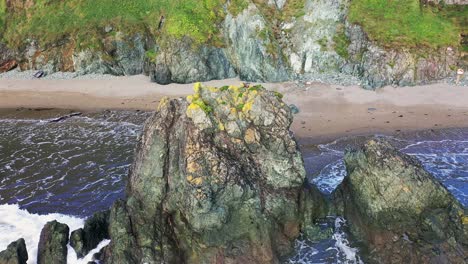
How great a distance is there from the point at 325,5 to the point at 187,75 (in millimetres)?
18325

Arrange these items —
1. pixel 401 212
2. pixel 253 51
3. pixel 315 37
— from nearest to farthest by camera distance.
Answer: pixel 401 212, pixel 253 51, pixel 315 37

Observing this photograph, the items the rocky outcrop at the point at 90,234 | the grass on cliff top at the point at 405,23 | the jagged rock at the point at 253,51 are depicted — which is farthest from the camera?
the jagged rock at the point at 253,51

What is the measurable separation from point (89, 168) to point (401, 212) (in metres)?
23.0

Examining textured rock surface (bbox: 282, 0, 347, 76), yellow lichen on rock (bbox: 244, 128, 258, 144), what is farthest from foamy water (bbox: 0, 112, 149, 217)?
textured rock surface (bbox: 282, 0, 347, 76)

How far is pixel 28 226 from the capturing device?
27.5m

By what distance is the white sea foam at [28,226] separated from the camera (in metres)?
24.5

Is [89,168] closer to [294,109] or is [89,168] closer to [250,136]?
[250,136]

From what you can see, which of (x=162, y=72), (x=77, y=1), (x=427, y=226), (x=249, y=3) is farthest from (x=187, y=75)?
(x=427, y=226)

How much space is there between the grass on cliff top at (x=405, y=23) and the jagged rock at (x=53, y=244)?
3815cm

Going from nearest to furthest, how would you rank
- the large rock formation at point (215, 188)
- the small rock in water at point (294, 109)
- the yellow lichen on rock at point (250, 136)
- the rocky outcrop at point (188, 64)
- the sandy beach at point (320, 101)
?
the large rock formation at point (215, 188) < the yellow lichen on rock at point (250, 136) < the sandy beach at point (320, 101) < the small rock in water at point (294, 109) < the rocky outcrop at point (188, 64)

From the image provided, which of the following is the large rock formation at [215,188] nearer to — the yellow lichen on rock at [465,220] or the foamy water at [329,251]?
the foamy water at [329,251]

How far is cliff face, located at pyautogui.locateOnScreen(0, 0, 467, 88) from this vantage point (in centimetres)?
4825

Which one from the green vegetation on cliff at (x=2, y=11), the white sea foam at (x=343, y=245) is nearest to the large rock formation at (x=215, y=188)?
the white sea foam at (x=343, y=245)

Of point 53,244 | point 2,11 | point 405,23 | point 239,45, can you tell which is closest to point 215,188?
point 53,244
